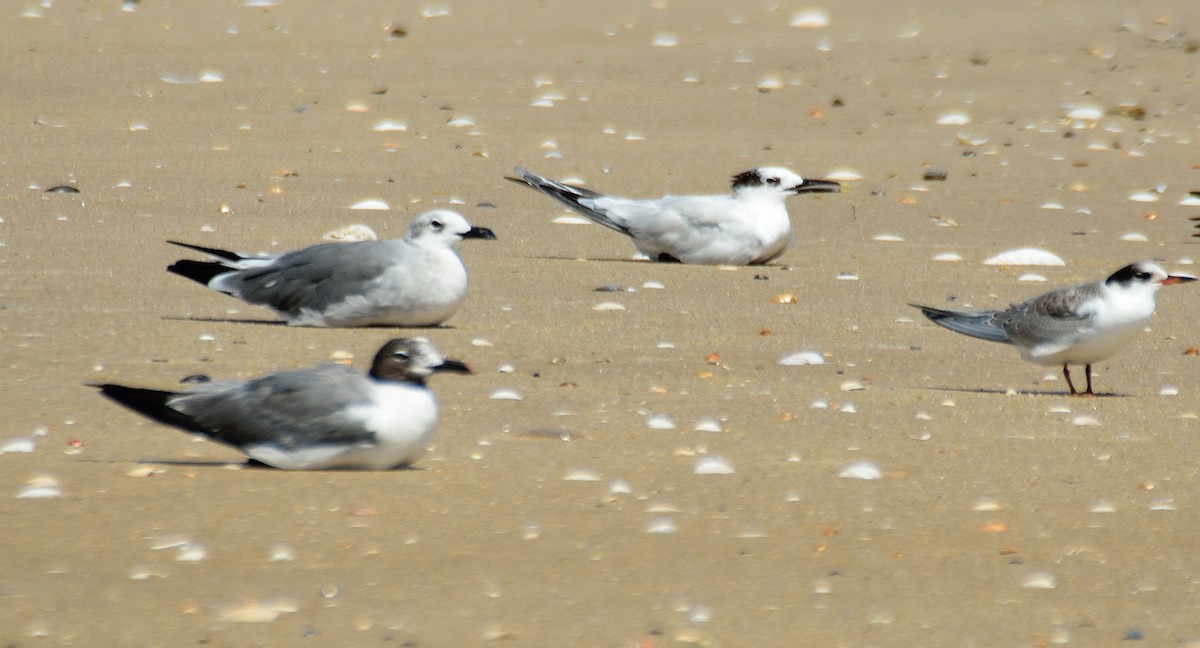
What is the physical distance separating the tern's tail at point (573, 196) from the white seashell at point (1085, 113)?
17.3 ft

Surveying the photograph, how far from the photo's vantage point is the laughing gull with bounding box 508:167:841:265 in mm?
8656

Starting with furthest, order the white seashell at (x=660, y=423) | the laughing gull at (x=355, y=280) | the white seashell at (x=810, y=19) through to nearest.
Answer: the white seashell at (x=810, y=19) → the laughing gull at (x=355, y=280) → the white seashell at (x=660, y=423)

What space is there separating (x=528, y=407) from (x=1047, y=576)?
6.63 feet

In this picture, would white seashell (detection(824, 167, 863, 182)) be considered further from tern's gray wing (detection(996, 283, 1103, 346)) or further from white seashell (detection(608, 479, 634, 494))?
white seashell (detection(608, 479, 634, 494))

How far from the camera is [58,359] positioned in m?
6.07

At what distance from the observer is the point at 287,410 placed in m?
4.71

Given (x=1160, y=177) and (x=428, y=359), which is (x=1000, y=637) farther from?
(x=1160, y=177)

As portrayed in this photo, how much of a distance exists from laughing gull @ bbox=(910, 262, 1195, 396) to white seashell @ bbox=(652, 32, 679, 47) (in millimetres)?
9070

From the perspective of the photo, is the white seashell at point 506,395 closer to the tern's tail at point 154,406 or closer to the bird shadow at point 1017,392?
the tern's tail at point 154,406

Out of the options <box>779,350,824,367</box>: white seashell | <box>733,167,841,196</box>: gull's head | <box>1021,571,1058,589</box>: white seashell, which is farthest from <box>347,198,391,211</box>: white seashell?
<box>1021,571,1058,589</box>: white seashell

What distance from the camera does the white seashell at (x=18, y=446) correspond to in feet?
16.1

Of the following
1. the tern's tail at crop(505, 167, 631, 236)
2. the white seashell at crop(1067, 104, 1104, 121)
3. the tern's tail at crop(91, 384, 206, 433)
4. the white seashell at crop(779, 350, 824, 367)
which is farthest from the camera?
the white seashell at crop(1067, 104, 1104, 121)

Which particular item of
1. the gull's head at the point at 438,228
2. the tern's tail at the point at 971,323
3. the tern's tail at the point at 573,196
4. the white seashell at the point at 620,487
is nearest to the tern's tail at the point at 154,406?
the white seashell at the point at 620,487

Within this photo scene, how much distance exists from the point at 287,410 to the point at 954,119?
29.9ft
